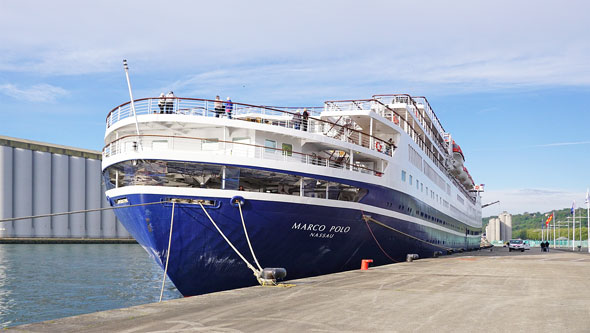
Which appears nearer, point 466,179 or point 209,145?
point 209,145

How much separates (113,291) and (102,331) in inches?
706

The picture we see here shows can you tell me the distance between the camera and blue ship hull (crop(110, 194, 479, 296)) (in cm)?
1766

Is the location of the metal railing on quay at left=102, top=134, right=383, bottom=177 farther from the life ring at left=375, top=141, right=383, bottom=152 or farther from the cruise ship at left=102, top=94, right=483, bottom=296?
the life ring at left=375, top=141, right=383, bottom=152

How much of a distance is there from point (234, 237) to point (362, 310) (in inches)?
308

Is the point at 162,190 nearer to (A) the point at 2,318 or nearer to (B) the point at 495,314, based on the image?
(A) the point at 2,318

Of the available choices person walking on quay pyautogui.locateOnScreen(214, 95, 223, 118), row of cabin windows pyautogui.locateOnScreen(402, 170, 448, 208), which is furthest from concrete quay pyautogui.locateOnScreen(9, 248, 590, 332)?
row of cabin windows pyautogui.locateOnScreen(402, 170, 448, 208)

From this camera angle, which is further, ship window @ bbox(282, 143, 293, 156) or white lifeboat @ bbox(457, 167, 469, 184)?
white lifeboat @ bbox(457, 167, 469, 184)

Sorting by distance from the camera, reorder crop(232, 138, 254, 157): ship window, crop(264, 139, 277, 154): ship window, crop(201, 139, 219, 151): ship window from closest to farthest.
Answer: crop(232, 138, 254, 157): ship window
crop(201, 139, 219, 151): ship window
crop(264, 139, 277, 154): ship window

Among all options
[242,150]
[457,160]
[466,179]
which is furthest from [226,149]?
[466,179]

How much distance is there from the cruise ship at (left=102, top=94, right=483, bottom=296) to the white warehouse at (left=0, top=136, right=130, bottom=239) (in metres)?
67.0

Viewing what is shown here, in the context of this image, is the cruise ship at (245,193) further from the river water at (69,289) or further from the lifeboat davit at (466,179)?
the lifeboat davit at (466,179)

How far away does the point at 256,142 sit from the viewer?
19.7m

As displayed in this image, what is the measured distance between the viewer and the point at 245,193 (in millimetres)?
17859

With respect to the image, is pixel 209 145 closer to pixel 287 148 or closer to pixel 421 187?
pixel 287 148
